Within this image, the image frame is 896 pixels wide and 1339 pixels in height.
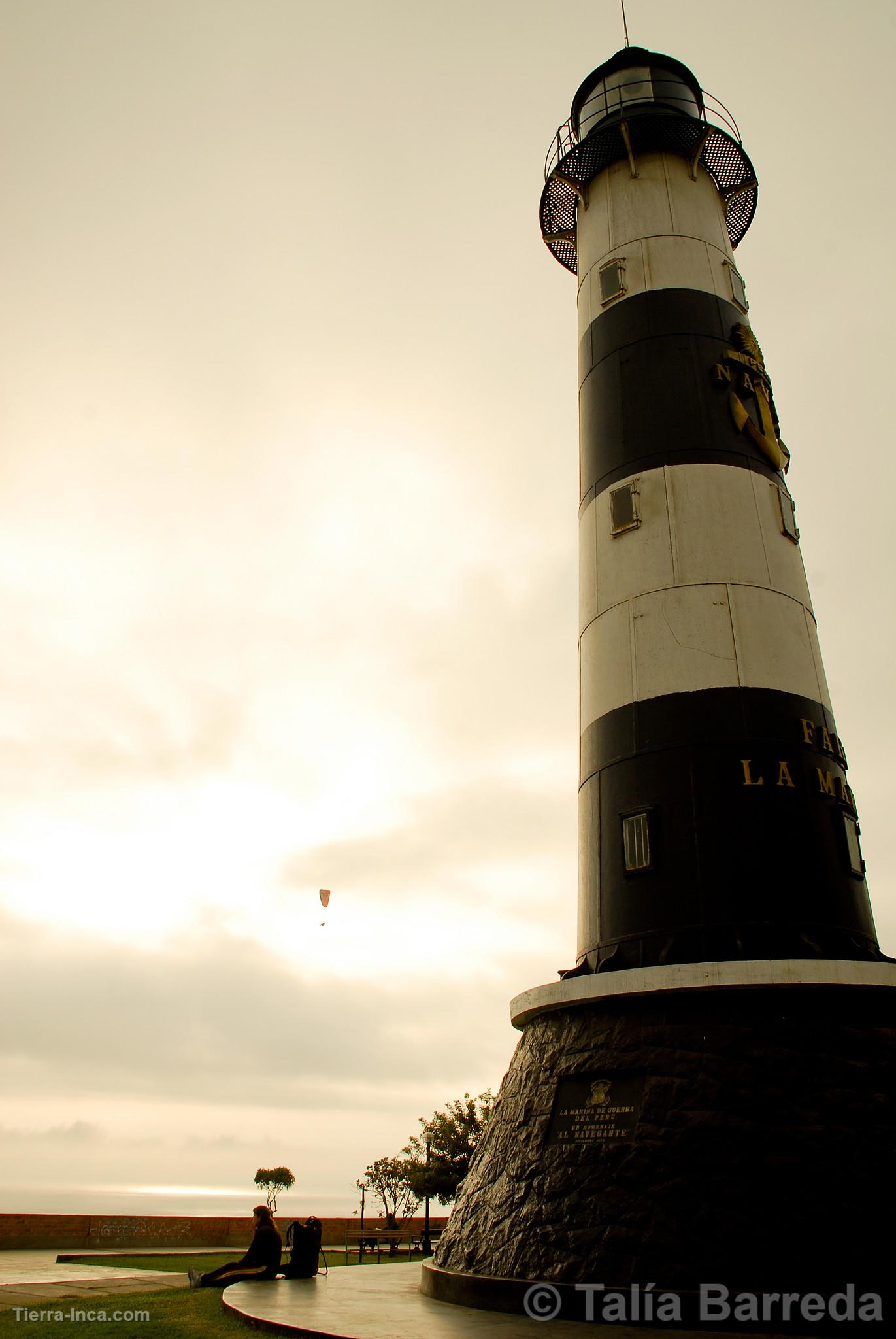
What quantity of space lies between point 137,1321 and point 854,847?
416 inches

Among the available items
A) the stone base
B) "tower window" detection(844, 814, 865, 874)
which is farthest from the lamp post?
"tower window" detection(844, 814, 865, 874)

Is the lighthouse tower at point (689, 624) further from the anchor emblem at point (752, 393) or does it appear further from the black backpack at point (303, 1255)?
the black backpack at point (303, 1255)

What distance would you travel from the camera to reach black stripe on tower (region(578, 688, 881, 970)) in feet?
34.2

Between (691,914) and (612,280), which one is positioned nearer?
(691,914)

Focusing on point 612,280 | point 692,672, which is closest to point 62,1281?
point 692,672

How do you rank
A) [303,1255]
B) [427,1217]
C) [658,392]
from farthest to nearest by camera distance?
[427,1217] < [658,392] < [303,1255]

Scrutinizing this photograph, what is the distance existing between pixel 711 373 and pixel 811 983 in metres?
10.6

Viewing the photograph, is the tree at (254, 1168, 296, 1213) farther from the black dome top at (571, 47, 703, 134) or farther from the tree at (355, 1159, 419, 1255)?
the black dome top at (571, 47, 703, 134)

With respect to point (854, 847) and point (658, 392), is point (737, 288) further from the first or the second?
point (854, 847)

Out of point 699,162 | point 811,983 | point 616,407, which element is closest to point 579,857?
point 811,983

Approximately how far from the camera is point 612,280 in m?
16.9

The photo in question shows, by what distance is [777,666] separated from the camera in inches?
484

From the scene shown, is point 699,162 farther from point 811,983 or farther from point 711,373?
point 811,983

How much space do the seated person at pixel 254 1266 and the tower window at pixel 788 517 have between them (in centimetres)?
1367
